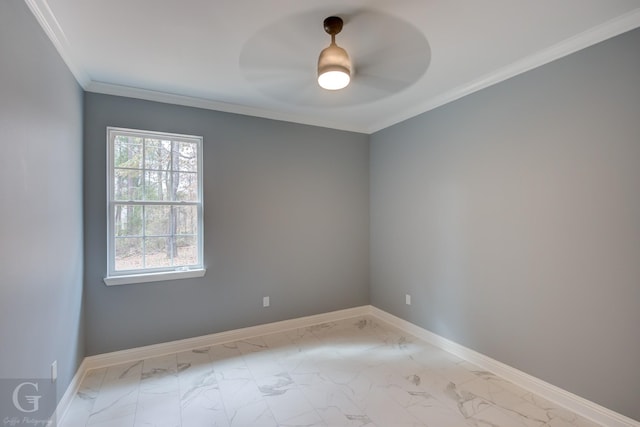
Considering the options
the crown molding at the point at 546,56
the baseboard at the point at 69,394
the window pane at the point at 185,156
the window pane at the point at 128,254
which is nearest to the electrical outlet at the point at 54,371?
the baseboard at the point at 69,394

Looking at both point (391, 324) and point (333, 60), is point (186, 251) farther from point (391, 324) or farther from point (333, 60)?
point (391, 324)

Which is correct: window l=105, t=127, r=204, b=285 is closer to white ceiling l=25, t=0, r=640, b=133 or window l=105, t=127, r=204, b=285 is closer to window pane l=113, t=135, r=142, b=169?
window pane l=113, t=135, r=142, b=169

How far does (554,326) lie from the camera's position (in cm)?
228

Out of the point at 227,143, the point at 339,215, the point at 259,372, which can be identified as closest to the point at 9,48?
the point at 227,143

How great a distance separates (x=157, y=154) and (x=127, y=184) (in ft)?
1.32

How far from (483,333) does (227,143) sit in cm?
314

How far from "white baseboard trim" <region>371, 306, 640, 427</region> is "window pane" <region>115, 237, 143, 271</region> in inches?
118

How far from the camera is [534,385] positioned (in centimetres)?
237

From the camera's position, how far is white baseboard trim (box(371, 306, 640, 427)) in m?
1.99

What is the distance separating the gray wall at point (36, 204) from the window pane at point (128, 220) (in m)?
0.40

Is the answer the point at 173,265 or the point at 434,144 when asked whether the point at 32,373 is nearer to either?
the point at 173,265

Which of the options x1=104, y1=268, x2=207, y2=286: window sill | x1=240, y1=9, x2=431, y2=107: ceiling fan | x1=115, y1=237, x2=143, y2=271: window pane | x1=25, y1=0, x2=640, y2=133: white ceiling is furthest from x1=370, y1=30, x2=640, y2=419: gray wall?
x1=115, y1=237, x2=143, y2=271: window pane
